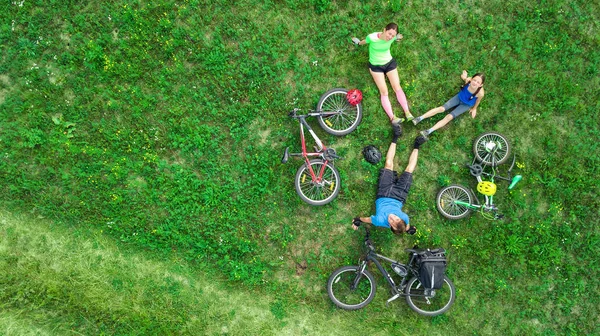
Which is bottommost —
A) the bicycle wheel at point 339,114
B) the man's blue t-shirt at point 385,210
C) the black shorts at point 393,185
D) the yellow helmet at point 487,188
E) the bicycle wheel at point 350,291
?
the bicycle wheel at point 350,291

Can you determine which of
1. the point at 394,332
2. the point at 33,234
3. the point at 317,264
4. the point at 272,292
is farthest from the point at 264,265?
the point at 33,234

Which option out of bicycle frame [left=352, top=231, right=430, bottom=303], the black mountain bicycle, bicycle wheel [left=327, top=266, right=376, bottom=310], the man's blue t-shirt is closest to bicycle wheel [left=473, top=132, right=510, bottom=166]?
the man's blue t-shirt

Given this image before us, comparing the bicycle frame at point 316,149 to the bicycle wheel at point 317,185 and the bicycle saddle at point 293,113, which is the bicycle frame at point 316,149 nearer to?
the bicycle saddle at point 293,113

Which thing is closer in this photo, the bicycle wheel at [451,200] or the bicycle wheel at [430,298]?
the bicycle wheel at [430,298]

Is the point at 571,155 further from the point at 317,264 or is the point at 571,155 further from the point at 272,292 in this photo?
the point at 272,292

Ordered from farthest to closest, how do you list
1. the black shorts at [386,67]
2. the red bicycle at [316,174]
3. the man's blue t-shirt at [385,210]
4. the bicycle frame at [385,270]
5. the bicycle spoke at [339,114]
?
the bicycle spoke at [339,114] → the black shorts at [386,67] → the bicycle frame at [385,270] → the red bicycle at [316,174] → the man's blue t-shirt at [385,210]

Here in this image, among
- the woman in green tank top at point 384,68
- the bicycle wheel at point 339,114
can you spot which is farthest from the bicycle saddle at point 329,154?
the woman in green tank top at point 384,68

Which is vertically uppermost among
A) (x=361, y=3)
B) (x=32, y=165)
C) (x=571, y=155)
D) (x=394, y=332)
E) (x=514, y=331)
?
(x=361, y=3)
